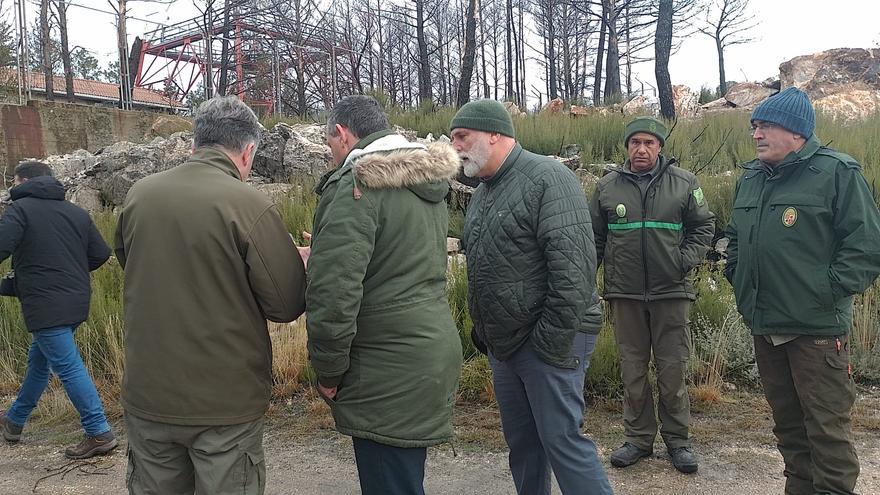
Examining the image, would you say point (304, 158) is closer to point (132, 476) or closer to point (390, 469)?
point (132, 476)

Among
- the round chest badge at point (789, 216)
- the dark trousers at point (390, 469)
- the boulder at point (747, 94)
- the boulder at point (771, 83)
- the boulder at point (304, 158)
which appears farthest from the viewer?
the boulder at point (771, 83)

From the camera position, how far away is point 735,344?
482 cm

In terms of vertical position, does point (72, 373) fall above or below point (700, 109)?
below

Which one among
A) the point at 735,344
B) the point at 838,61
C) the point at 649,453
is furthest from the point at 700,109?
the point at 649,453

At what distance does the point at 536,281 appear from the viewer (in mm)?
2590

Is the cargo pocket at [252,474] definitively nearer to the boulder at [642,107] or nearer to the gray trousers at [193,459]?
the gray trousers at [193,459]

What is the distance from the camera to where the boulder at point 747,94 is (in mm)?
17469

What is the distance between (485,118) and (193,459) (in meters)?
1.78

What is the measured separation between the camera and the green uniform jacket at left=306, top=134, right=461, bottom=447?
2107 mm

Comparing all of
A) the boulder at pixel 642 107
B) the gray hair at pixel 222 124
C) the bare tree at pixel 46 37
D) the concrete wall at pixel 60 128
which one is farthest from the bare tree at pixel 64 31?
the gray hair at pixel 222 124

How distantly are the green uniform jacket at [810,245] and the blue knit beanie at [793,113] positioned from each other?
81 mm

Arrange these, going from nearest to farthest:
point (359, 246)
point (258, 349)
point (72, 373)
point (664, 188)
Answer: point (359, 246) < point (258, 349) < point (664, 188) < point (72, 373)

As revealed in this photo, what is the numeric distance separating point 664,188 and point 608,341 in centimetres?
144

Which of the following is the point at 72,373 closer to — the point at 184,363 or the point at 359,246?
the point at 184,363
